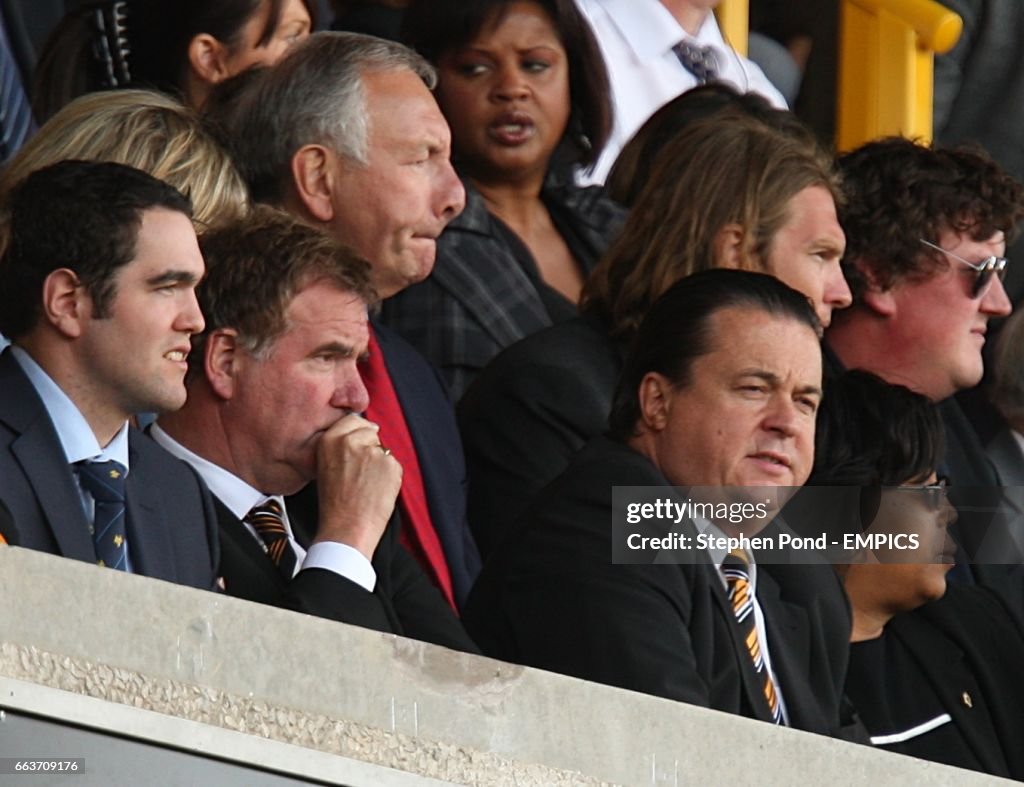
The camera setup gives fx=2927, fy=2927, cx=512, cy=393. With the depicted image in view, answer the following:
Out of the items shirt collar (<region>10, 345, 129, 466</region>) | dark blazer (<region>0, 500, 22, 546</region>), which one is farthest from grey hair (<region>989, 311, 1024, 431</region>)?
dark blazer (<region>0, 500, 22, 546</region>)

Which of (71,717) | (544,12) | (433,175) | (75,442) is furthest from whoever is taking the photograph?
(544,12)

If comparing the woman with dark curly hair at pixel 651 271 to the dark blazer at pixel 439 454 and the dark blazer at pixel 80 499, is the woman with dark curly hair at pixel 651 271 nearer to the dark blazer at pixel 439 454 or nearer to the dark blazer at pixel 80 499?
the dark blazer at pixel 439 454

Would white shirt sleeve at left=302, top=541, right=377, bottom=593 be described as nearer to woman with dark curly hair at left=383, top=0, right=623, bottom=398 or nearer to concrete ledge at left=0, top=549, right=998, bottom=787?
concrete ledge at left=0, top=549, right=998, bottom=787

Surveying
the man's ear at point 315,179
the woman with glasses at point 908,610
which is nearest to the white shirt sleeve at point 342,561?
the man's ear at point 315,179

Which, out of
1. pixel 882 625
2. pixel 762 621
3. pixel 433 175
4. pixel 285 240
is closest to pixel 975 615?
pixel 882 625

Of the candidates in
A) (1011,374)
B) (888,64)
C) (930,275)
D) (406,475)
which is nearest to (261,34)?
(406,475)

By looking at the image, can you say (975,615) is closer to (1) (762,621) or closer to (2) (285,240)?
(1) (762,621)

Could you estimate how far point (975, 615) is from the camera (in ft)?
17.9

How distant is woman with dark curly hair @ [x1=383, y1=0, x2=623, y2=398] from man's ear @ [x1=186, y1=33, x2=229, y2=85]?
442 mm

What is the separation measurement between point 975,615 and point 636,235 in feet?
3.19

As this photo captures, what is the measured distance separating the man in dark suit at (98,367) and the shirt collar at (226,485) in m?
A: 0.21

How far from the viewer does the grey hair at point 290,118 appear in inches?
200

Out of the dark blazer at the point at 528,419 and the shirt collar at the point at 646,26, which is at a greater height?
the shirt collar at the point at 646,26

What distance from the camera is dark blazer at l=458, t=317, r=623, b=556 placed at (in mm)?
4914
